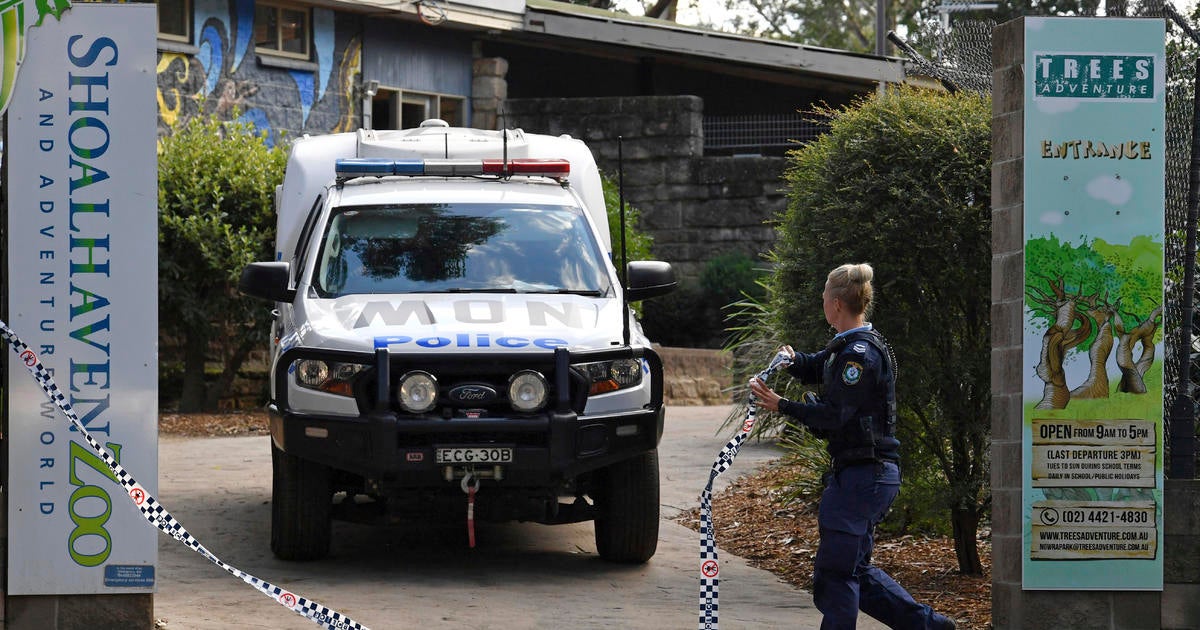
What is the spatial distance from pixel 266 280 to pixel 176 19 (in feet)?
36.5

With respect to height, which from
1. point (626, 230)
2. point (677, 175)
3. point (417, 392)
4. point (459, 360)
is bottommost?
point (417, 392)

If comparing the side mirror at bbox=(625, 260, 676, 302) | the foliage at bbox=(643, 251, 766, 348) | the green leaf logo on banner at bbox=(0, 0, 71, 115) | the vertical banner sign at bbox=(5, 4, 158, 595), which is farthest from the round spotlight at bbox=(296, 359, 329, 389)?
the foliage at bbox=(643, 251, 766, 348)

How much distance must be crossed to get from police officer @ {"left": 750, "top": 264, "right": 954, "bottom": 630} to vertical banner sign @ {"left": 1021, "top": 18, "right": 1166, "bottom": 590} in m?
0.83

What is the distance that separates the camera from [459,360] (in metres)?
7.73

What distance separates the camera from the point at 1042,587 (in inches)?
263

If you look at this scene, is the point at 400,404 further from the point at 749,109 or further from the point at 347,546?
the point at 749,109

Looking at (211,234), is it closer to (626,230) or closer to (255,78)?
(626,230)

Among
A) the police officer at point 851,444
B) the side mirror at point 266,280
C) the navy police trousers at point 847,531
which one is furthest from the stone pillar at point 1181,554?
the side mirror at point 266,280

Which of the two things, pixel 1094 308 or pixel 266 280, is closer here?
pixel 1094 308

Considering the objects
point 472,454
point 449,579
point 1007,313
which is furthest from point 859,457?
point 449,579

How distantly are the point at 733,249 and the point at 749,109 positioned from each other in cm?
458

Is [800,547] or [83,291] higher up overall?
[83,291]

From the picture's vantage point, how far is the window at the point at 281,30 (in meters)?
19.7

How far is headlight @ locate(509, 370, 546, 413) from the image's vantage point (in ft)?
25.5
